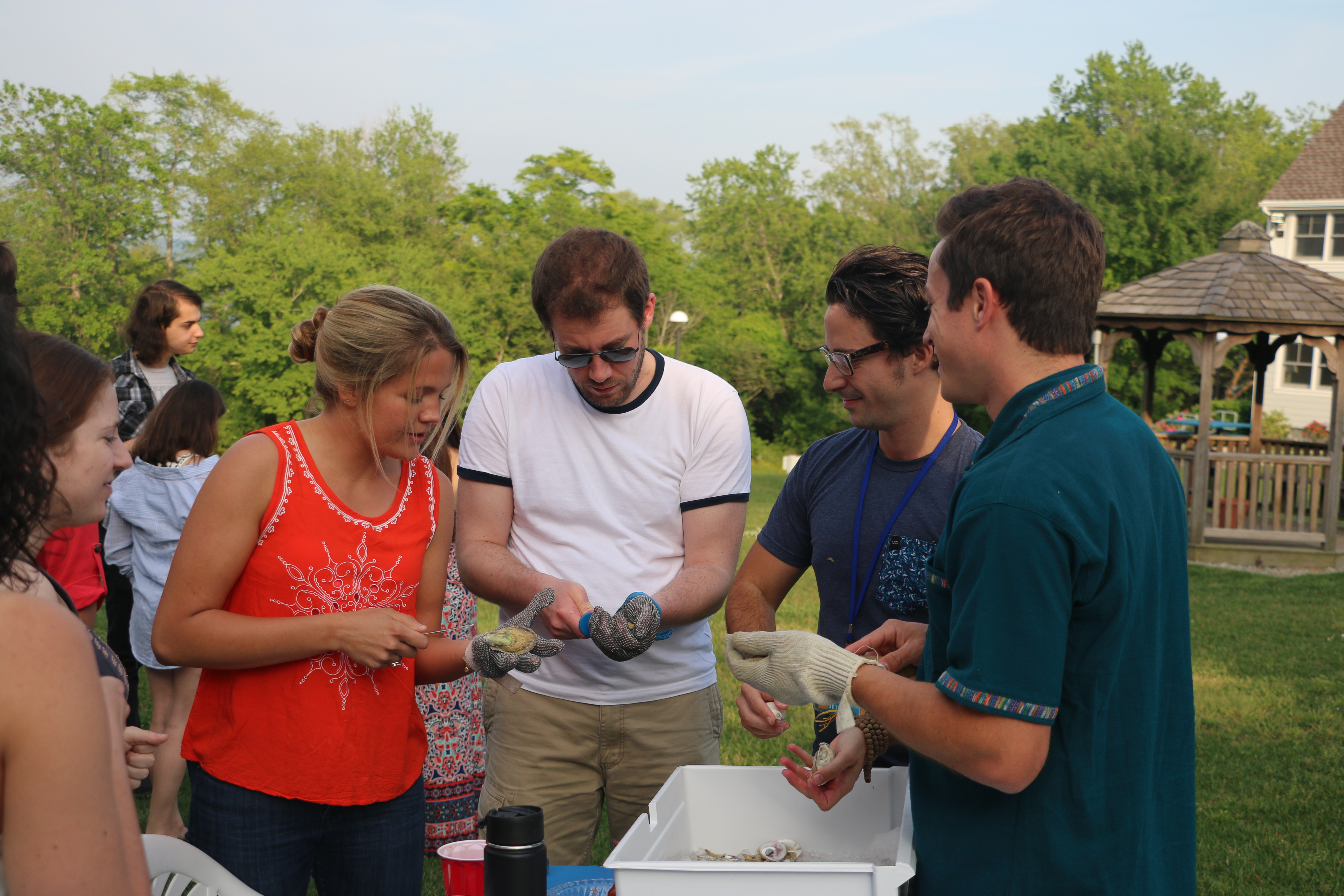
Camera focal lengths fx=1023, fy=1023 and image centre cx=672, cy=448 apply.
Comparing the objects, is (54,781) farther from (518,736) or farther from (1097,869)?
(518,736)

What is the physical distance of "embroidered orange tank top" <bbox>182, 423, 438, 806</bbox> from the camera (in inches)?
94.2

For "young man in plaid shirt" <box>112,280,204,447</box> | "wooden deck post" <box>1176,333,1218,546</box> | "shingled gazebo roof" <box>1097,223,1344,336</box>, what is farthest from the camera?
"shingled gazebo roof" <box>1097,223,1344,336</box>

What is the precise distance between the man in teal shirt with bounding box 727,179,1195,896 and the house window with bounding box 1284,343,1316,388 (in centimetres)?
3152

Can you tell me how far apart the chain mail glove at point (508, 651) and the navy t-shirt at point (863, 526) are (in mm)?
716

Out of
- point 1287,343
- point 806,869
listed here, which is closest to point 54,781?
point 806,869

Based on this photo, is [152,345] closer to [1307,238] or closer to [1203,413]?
[1203,413]

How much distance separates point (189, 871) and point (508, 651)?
826 mm

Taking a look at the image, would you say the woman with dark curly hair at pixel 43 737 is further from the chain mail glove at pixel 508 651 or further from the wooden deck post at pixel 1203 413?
the wooden deck post at pixel 1203 413

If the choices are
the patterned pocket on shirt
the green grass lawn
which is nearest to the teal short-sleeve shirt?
the patterned pocket on shirt

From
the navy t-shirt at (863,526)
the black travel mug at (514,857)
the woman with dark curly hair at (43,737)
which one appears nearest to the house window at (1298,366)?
the navy t-shirt at (863,526)

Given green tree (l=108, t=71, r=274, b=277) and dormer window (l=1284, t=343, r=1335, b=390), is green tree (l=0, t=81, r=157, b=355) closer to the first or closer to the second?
green tree (l=108, t=71, r=274, b=277)

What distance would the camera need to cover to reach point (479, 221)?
143 feet

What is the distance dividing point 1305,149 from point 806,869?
36.5 meters

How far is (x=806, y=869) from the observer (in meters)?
→ 1.77
